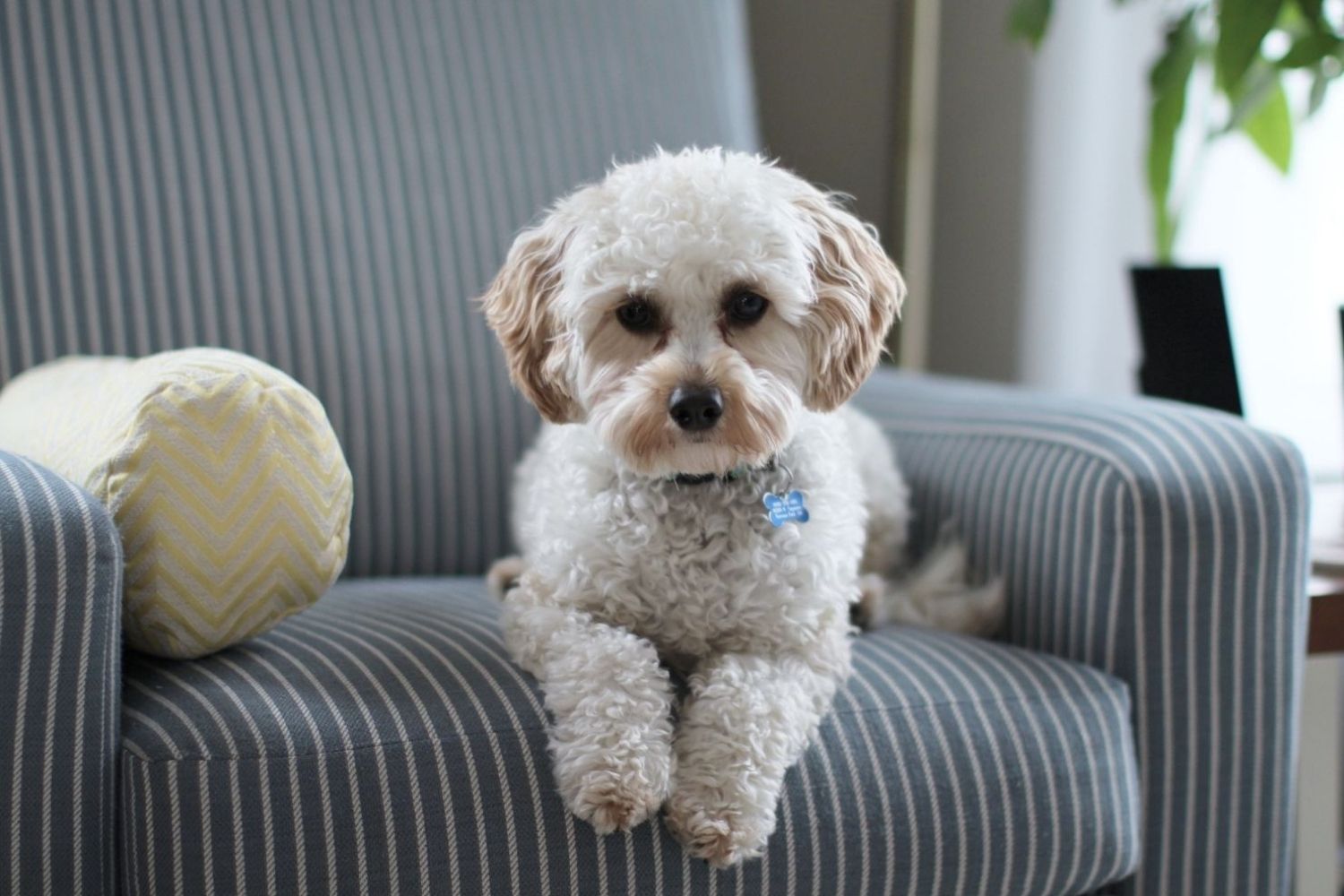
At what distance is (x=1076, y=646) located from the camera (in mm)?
1438

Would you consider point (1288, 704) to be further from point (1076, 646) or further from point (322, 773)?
point (322, 773)

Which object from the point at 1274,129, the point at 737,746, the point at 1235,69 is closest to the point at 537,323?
the point at 737,746

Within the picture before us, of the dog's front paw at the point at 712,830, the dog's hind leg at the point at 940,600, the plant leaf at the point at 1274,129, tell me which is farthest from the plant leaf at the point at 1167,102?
the dog's front paw at the point at 712,830

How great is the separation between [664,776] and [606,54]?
4.09 feet

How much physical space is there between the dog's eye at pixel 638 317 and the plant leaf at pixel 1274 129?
120 centimetres

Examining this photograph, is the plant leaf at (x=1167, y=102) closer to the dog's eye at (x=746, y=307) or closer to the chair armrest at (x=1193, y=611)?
the chair armrest at (x=1193, y=611)

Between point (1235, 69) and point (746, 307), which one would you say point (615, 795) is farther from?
point (1235, 69)

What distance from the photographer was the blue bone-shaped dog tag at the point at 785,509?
125cm

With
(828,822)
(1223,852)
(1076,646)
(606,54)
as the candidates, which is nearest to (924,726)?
(828,822)

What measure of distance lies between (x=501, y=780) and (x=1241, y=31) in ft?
4.54

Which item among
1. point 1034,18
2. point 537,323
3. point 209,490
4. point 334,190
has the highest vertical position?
point 1034,18

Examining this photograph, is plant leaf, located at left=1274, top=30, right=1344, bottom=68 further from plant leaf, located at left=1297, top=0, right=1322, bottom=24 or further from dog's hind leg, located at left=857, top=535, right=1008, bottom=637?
dog's hind leg, located at left=857, top=535, right=1008, bottom=637

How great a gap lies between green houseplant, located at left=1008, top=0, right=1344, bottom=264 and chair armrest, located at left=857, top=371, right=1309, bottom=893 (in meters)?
0.60

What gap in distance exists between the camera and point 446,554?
186 centimetres
